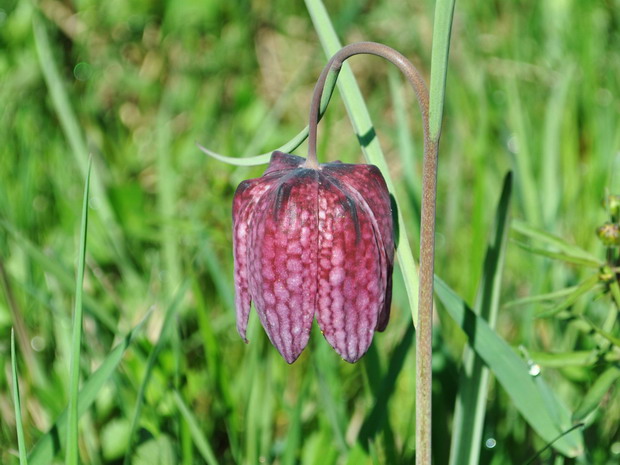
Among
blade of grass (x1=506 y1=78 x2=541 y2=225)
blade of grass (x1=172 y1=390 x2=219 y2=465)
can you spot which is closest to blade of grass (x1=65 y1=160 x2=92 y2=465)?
blade of grass (x1=172 y1=390 x2=219 y2=465)

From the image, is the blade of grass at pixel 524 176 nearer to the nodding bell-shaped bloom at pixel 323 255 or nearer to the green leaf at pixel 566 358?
the green leaf at pixel 566 358

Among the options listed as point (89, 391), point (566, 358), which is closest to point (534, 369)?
point (566, 358)

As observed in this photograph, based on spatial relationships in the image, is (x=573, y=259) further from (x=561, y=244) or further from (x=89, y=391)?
(x=89, y=391)

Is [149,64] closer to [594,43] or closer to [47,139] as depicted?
[47,139]

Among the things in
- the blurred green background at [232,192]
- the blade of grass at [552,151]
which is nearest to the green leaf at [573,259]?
the blurred green background at [232,192]

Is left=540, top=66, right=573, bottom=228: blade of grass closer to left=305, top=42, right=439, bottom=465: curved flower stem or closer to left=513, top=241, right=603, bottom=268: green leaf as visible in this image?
left=513, top=241, right=603, bottom=268: green leaf

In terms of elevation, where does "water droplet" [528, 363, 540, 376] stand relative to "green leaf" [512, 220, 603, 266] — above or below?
below

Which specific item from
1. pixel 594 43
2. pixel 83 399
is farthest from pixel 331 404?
pixel 594 43
